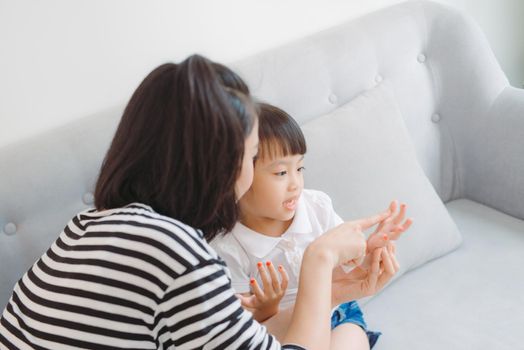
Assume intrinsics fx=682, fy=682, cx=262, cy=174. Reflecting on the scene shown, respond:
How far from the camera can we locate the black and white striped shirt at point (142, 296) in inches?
34.0

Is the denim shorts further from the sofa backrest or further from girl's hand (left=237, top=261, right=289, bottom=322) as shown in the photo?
the sofa backrest

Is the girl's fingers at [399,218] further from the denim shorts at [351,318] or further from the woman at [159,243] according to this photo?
the woman at [159,243]

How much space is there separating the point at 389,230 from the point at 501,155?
69 cm

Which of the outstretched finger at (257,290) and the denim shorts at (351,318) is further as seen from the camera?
the denim shorts at (351,318)

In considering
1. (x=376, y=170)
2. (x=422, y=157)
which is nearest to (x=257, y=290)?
(x=376, y=170)

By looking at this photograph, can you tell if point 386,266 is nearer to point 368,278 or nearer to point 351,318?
point 368,278

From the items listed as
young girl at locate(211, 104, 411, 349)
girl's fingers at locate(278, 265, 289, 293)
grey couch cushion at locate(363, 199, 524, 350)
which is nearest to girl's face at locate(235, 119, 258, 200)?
girl's fingers at locate(278, 265, 289, 293)

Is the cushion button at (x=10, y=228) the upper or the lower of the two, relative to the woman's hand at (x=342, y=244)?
upper

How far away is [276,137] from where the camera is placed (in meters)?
1.29

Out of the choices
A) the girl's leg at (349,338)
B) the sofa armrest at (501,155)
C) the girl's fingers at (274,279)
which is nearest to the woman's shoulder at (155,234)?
the girl's fingers at (274,279)

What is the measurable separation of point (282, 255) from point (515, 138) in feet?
2.58

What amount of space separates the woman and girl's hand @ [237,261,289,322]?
179mm

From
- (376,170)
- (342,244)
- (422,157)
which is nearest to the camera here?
(342,244)

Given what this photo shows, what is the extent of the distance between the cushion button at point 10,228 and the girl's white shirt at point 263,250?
375 millimetres
